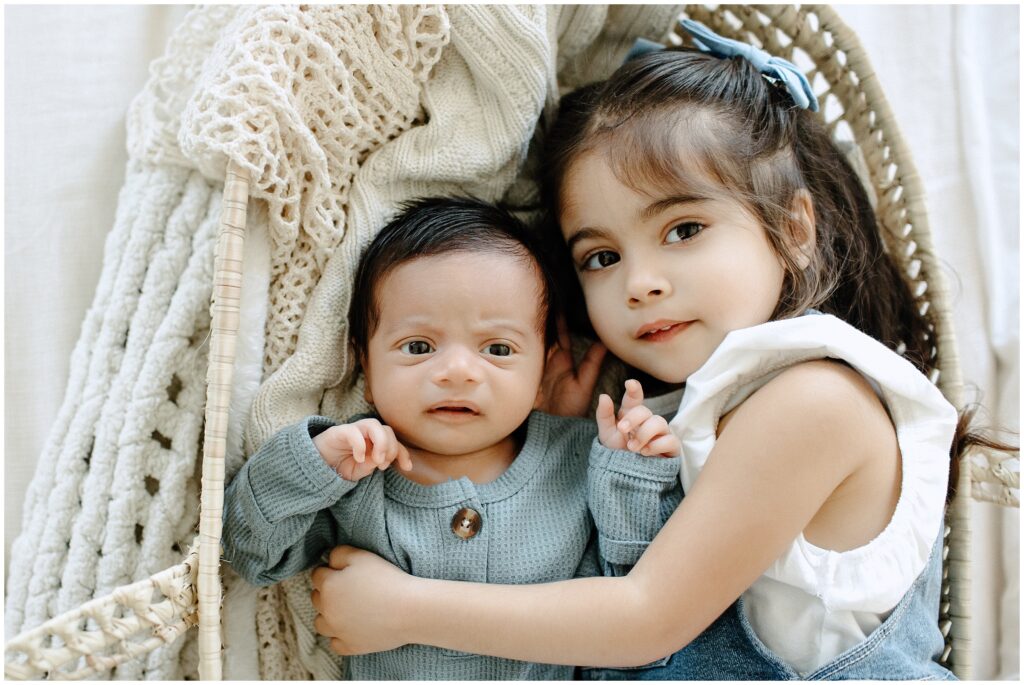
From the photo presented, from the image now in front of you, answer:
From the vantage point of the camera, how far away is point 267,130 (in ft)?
3.21

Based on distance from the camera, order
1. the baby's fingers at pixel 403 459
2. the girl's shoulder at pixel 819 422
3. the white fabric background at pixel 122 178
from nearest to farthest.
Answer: the girl's shoulder at pixel 819 422
the baby's fingers at pixel 403 459
the white fabric background at pixel 122 178

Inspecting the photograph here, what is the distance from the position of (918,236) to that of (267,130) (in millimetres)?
919

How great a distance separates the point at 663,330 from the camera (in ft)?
3.61

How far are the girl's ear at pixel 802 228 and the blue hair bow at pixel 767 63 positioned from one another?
13 centimetres

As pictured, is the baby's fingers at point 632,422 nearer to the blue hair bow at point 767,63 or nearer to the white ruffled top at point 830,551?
the white ruffled top at point 830,551

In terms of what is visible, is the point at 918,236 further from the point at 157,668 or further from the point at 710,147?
the point at 157,668

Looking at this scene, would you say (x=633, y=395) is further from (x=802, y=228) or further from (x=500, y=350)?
(x=802, y=228)

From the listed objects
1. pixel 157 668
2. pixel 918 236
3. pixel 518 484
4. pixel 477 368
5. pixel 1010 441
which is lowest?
pixel 157 668

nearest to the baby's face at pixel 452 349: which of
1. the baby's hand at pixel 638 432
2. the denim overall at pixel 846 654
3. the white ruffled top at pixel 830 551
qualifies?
the baby's hand at pixel 638 432

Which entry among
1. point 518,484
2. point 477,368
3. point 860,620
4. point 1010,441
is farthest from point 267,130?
point 1010,441

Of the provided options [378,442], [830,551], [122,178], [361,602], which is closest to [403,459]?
[378,442]

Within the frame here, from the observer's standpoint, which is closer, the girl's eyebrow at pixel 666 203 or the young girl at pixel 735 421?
the young girl at pixel 735 421

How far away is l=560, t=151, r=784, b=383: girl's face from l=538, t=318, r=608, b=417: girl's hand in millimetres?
135

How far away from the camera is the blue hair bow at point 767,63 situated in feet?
3.77
